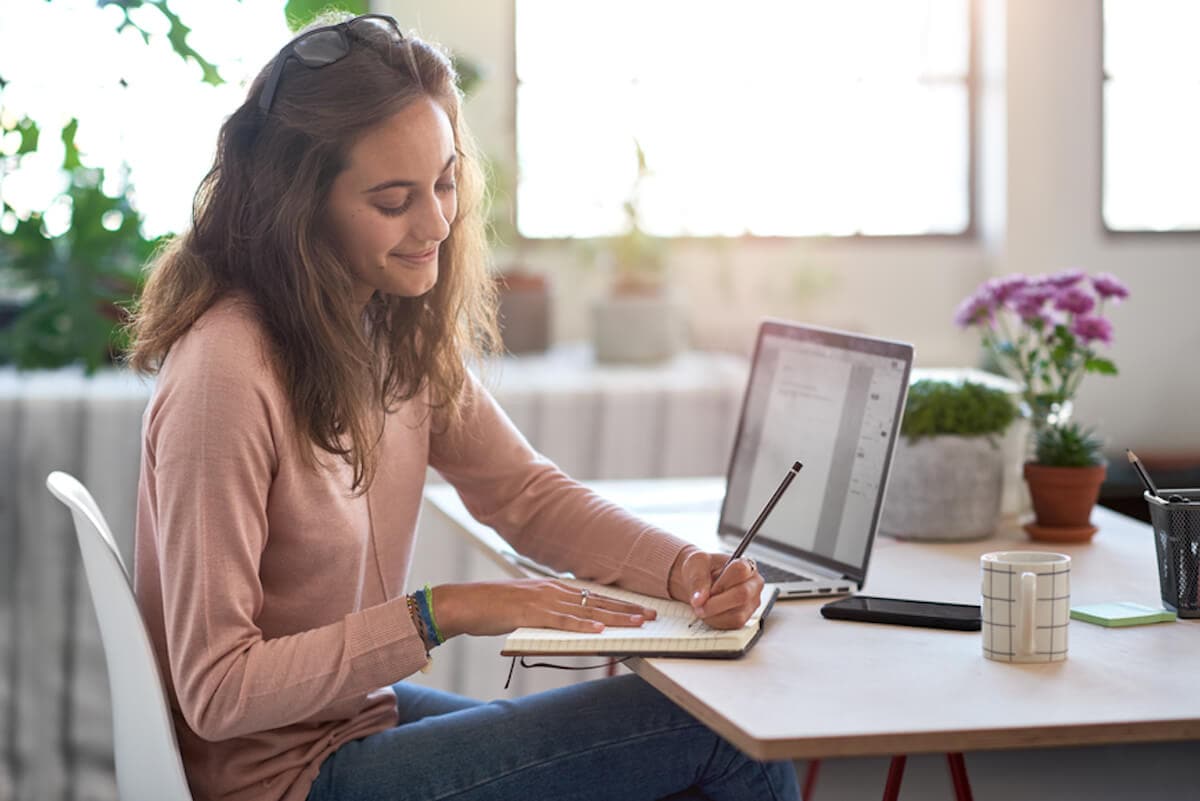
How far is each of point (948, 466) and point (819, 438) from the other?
0.69 feet

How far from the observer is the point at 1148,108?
3.97 m

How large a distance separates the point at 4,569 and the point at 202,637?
1.62 metres

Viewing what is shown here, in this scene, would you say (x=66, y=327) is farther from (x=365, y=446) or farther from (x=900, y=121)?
(x=900, y=121)

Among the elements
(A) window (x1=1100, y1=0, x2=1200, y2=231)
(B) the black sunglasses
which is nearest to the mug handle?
(B) the black sunglasses

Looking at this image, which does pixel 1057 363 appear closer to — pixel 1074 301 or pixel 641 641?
pixel 1074 301

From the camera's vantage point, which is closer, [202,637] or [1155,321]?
[202,637]

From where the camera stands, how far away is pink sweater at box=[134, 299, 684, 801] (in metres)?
1.26

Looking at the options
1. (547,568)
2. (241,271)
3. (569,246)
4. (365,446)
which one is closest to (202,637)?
(365,446)

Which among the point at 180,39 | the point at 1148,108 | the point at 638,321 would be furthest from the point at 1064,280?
the point at 1148,108

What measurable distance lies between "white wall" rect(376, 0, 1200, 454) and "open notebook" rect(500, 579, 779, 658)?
7.96 ft

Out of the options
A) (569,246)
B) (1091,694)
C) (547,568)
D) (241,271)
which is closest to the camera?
(1091,694)

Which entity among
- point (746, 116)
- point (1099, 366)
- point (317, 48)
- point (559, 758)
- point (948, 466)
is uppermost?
point (746, 116)

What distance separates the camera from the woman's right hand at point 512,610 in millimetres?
1330

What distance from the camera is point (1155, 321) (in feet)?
13.1
